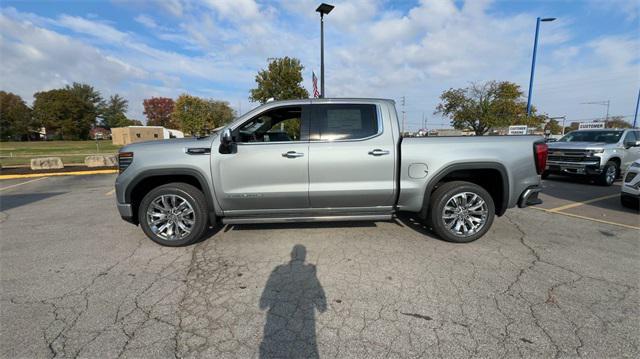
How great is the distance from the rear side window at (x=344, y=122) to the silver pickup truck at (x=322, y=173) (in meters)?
0.01

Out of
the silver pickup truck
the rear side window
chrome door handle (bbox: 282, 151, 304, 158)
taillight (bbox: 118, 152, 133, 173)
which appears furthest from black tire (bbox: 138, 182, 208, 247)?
the rear side window

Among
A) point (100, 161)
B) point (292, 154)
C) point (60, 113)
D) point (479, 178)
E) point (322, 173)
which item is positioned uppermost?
point (60, 113)

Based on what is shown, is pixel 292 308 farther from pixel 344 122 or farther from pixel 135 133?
pixel 135 133

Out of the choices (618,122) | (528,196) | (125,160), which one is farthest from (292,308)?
(618,122)

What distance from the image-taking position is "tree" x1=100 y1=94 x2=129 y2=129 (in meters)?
91.4

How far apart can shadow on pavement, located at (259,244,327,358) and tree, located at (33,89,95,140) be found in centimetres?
8400

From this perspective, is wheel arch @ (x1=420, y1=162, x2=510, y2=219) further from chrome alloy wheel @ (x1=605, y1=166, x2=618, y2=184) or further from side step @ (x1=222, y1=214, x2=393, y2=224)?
chrome alloy wheel @ (x1=605, y1=166, x2=618, y2=184)

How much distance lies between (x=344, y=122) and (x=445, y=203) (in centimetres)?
169

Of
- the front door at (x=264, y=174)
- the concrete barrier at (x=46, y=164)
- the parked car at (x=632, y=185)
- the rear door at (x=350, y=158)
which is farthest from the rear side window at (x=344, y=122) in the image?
the concrete barrier at (x=46, y=164)

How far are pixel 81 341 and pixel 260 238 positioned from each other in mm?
2187

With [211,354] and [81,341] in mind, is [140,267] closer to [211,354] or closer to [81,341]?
[81,341]

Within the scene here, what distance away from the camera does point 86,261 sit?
139 inches

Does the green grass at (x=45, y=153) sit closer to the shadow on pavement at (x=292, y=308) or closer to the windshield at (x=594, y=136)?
the shadow on pavement at (x=292, y=308)

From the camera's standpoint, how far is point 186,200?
12.4 feet
